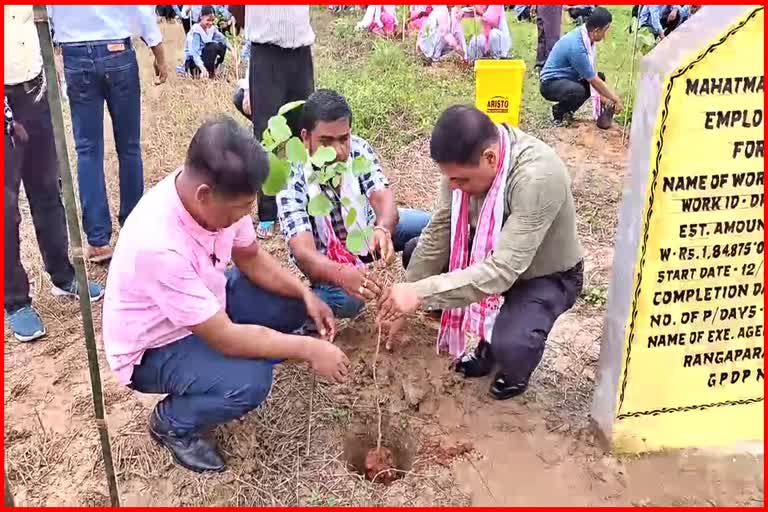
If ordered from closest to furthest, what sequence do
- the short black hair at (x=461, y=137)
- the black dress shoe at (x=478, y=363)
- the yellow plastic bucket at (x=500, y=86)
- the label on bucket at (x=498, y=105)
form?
the short black hair at (x=461, y=137)
the black dress shoe at (x=478, y=363)
the yellow plastic bucket at (x=500, y=86)
the label on bucket at (x=498, y=105)

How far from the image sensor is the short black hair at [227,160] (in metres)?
2.08

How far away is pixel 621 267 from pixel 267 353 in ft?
3.93

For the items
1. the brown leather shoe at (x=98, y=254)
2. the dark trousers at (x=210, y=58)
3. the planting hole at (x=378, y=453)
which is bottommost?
the planting hole at (x=378, y=453)

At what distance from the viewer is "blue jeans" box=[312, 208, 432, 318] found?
128 inches

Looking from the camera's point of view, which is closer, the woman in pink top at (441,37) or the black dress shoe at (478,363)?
the black dress shoe at (478,363)

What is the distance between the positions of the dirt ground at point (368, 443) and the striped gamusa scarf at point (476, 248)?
0.51 ft

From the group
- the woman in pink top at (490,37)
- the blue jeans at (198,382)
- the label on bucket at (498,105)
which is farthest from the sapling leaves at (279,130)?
the woman in pink top at (490,37)

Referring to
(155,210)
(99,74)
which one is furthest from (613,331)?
(99,74)

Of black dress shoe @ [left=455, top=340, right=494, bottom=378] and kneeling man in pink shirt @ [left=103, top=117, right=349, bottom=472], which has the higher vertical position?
kneeling man in pink shirt @ [left=103, top=117, right=349, bottom=472]

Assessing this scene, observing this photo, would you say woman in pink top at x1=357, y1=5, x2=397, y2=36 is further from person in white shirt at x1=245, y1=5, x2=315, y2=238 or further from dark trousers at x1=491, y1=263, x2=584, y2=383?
dark trousers at x1=491, y1=263, x2=584, y2=383

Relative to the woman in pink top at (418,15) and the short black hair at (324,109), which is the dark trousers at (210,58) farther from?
the short black hair at (324,109)

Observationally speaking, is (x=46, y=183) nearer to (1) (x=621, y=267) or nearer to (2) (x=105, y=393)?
(2) (x=105, y=393)

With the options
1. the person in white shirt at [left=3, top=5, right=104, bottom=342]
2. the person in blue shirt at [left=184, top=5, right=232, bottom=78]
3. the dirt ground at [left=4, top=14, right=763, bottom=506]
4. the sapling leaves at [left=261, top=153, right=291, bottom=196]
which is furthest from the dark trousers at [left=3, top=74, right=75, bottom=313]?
the person in blue shirt at [left=184, top=5, right=232, bottom=78]

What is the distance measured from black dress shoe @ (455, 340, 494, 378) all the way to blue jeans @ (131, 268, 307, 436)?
0.93m
